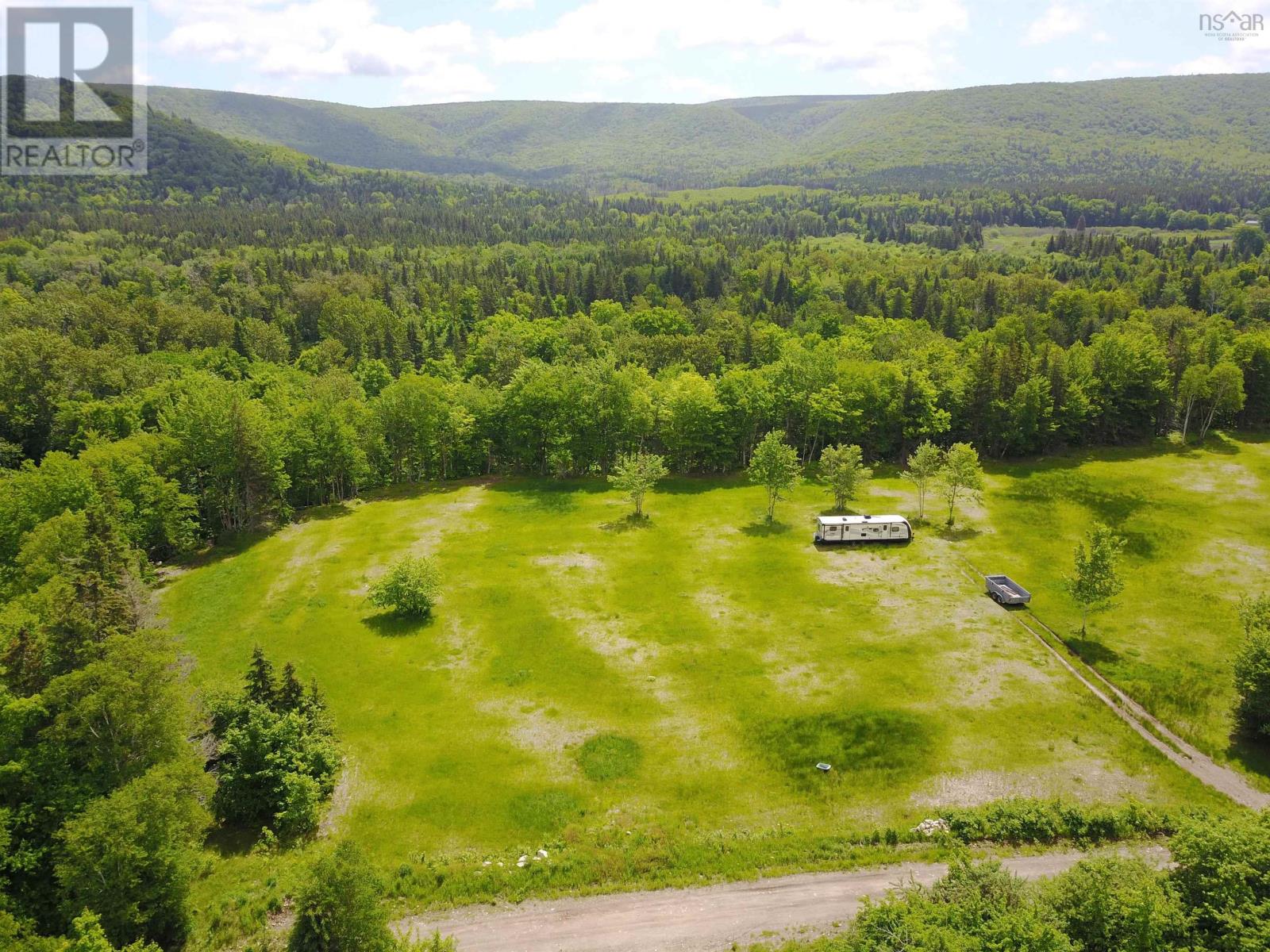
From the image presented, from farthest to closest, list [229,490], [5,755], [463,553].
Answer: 1. [229,490]
2. [463,553]
3. [5,755]

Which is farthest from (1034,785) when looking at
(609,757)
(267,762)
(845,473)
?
(267,762)

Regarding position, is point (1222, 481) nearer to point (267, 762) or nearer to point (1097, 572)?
point (1097, 572)

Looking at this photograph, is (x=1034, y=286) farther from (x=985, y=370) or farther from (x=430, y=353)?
(x=430, y=353)

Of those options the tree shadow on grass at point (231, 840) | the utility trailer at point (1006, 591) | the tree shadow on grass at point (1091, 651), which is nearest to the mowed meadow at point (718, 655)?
the tree shadow on grass at point (1091, 651)

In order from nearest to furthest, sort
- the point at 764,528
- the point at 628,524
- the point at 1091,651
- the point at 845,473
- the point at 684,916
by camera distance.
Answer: the point at 684,916 → the point at 1091,651 → the point at 845,473 → the point at 764,528 → the point at 628,524

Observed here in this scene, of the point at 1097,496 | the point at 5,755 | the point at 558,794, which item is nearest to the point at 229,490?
the point at 5,755

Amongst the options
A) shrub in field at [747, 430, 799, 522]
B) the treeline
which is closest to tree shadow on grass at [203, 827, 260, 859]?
the treeline

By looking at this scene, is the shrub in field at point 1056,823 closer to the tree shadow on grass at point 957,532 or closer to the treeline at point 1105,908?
the treeline at point 1105,908
